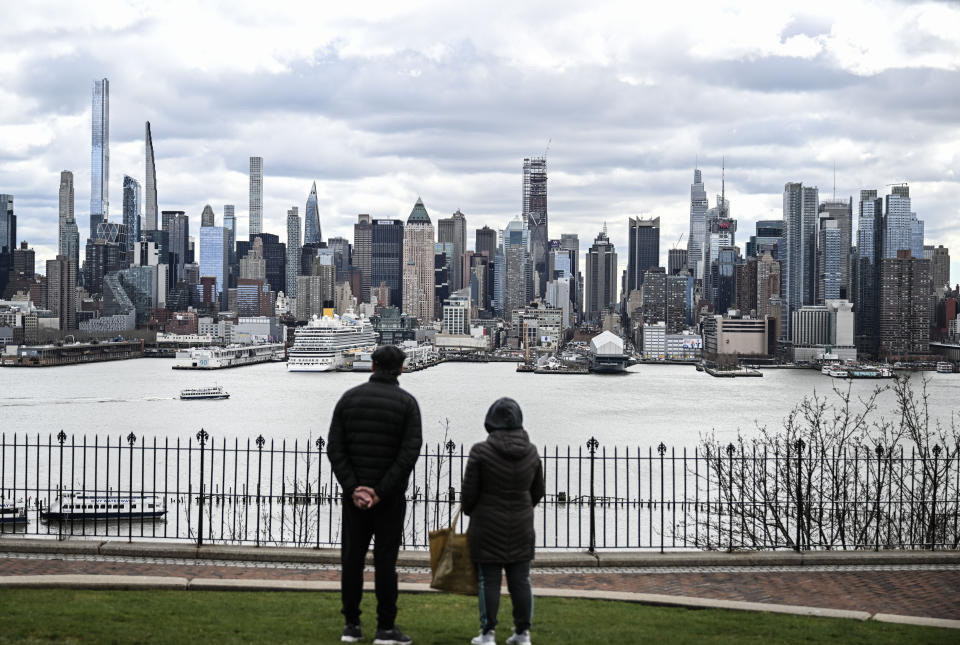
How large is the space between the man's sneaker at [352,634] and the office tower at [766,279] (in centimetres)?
18284

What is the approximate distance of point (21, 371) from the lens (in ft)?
321

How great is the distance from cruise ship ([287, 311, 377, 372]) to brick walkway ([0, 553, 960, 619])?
3621 inches

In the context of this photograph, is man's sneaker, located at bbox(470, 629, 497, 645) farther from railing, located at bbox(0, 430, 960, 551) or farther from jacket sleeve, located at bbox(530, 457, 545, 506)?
railing, located at bbox(0, 430, 960, 551)

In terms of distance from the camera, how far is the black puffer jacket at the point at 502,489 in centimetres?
537

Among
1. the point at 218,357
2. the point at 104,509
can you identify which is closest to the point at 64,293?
the point at 218,357

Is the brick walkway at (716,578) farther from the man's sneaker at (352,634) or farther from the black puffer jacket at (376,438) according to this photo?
the black puffer jacket at (376,438)

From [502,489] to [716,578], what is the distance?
11.8 ft

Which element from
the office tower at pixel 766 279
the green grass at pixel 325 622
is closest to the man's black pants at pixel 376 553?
the green grass at pixel 325 622

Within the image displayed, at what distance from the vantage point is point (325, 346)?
344 ft

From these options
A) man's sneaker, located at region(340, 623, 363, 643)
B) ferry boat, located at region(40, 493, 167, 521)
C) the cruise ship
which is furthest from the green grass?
the cruise ship

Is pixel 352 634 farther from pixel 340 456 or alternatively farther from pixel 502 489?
pixel 502 489

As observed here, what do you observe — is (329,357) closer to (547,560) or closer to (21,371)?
(21,371)

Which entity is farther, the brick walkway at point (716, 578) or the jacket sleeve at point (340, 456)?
the brick walkway at point (716, 578)

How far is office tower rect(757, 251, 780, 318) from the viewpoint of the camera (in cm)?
18250
